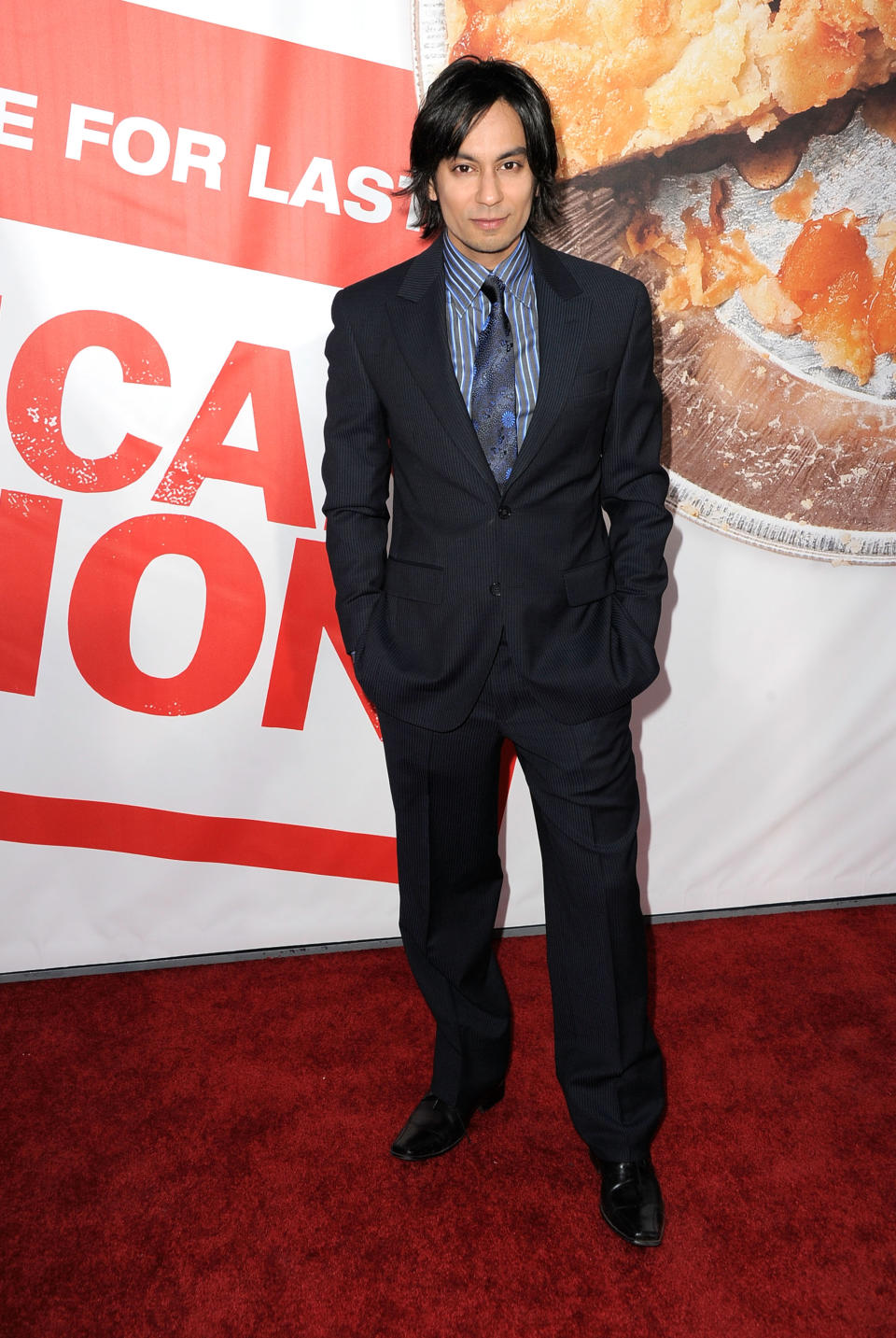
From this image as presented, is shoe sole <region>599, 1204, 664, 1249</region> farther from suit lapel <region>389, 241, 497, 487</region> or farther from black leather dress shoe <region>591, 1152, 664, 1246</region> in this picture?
suit lapel <region>389, 241, 497, 487</region>

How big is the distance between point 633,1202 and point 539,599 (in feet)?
3.06

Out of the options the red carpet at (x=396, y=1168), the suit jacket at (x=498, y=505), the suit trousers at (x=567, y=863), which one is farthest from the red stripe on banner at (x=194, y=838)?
the suit jacket at (x=498, y=505)

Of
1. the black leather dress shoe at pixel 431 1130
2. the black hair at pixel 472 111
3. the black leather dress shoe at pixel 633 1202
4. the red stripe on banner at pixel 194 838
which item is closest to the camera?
the black hair at pixel 472 111

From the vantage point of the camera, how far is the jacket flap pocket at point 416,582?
5.31ft

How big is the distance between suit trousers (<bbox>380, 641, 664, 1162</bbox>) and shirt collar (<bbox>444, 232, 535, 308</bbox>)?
0.53 metres

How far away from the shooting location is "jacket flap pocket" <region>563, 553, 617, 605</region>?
1.62 m

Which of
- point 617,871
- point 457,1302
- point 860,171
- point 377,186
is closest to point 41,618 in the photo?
point 377,186

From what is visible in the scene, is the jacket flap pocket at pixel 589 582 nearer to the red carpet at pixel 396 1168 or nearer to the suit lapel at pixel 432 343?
the suit lapel at pixel 432 343

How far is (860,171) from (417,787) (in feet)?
4.97

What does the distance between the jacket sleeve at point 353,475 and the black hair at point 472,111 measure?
0.82 feet

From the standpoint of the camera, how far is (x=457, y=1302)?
62.1 inches

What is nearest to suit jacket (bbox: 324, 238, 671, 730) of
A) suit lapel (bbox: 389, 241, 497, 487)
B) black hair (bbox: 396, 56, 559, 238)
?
suit lapel (bbox: 389, 241, 497, 487)

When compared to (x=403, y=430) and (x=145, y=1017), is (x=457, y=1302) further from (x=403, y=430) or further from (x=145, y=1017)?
(x=403, y=430)

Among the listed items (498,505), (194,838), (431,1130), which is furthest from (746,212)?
(431,1130)
